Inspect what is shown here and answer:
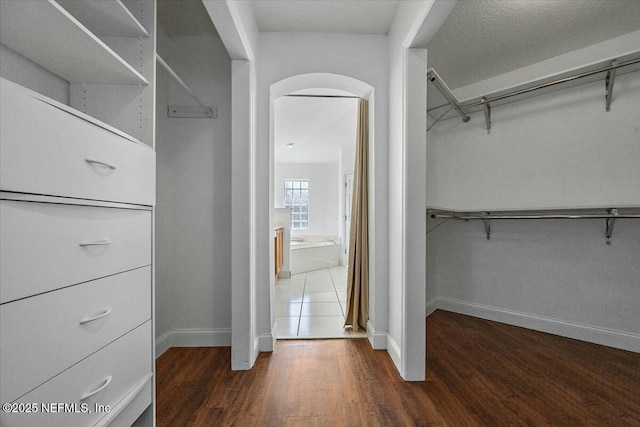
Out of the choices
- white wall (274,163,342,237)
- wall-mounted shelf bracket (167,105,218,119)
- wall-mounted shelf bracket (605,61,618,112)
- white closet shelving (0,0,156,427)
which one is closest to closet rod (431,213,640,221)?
wall-mounted shelf bracket (605,61,618,112)

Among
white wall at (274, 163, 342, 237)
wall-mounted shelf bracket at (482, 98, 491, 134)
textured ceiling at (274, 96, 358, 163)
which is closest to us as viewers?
wall-mounted shelf bracket at (482, 98, 491, 134)

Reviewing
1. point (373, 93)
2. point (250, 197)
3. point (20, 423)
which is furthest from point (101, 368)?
point (373, 93)

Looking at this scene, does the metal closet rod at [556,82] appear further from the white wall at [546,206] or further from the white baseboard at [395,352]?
the white baseboard at [395,352]

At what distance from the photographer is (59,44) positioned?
3.33ft

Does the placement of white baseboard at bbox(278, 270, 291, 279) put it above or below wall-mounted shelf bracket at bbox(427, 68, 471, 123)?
below

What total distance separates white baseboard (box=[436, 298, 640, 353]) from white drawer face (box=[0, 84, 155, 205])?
125 inches

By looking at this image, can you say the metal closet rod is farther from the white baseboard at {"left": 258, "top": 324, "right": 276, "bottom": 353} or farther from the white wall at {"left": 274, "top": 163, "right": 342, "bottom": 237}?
the white wall at {"left": 274, "top": 163, "right": 342, "bottom": 237}

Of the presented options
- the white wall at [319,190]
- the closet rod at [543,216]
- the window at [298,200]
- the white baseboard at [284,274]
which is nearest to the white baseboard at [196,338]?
the closet rod at [543,216]

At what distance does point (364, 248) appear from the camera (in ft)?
9.04

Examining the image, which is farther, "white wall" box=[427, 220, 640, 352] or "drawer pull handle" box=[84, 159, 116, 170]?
"white wall" box=[427, 220, 640, 352]

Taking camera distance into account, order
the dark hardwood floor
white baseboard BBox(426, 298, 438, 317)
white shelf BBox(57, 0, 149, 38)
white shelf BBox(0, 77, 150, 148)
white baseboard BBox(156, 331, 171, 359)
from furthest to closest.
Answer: white baseboard BBox(426, 298, 438, 317) → white baseboard BBox(156, 331, 171, 359) → the dark hardwood floor → white shelf BBox(57, 0, 149, 38) → white shelf BBox(0, 77, 150, 148)

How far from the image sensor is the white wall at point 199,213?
7.77 ft

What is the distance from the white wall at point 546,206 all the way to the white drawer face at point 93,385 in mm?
2763

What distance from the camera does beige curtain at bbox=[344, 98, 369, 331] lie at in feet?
8.95
